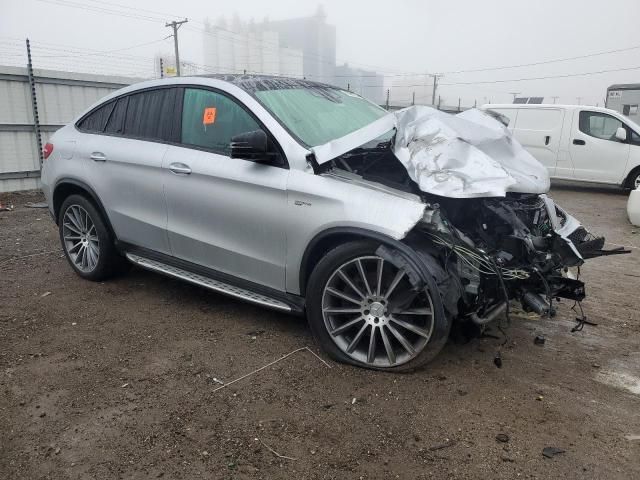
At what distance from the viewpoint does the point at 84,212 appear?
4.61 m

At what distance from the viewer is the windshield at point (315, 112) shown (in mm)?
3445

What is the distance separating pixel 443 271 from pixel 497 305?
48 cm

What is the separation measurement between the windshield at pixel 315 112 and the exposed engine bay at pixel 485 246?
299 mm

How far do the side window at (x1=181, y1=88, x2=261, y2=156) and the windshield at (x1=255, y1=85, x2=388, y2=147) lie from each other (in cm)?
20

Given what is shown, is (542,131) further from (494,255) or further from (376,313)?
(376,313)

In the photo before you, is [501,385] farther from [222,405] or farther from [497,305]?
[222,405]

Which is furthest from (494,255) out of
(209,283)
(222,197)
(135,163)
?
(135,163)

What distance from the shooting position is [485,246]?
300cm

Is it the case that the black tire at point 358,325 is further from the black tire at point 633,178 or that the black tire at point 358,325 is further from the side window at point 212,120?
the black tire at point 633,178

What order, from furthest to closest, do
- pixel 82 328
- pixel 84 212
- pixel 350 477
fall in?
pixel 84 212, pixel 82 328, pixel 350 477

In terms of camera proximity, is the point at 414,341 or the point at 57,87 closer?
the point at 414,341

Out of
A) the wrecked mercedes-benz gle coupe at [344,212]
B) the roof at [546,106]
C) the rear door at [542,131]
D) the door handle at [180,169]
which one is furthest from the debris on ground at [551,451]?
the rear door at [542,131]

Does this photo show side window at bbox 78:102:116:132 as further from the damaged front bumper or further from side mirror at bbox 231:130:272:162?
the damaged front bumper

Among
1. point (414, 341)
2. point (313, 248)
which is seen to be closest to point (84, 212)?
point (313, 248)
